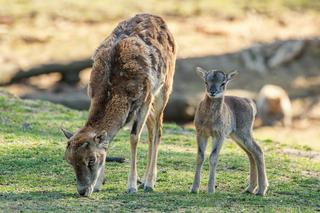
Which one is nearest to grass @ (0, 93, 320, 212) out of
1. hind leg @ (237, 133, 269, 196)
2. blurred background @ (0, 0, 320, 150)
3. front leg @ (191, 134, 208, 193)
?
front leg @ (191, 134, 208, 193)

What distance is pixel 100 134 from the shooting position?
31.6 feet

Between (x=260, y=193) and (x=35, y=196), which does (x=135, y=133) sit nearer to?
(x=35, y=196)

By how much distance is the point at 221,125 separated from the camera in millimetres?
10531

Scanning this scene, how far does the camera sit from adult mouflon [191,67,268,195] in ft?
34.3

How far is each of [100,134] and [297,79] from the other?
633 inches

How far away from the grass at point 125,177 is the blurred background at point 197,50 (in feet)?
24.1

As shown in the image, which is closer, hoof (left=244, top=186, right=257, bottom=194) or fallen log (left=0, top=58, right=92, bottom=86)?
hoof (left=244, top=186, right=257, bottom=194)

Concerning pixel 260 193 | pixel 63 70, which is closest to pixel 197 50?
pixel 63 70

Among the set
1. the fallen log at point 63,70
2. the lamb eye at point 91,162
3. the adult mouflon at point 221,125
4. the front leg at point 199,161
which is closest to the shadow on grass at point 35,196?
the lamb eye at point 91,162

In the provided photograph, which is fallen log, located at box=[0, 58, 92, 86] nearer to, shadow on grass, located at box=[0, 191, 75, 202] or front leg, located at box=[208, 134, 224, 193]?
front leg, located at box=[208, 134, 224, 193]

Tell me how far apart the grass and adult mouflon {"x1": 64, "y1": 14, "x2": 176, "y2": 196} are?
0.35 metres

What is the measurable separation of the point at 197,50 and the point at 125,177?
1444 centimetres

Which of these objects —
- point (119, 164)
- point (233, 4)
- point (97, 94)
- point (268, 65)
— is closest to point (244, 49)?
point (268, 65)

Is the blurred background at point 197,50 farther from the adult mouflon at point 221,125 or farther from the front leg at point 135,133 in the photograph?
the front leg at point 135,133
